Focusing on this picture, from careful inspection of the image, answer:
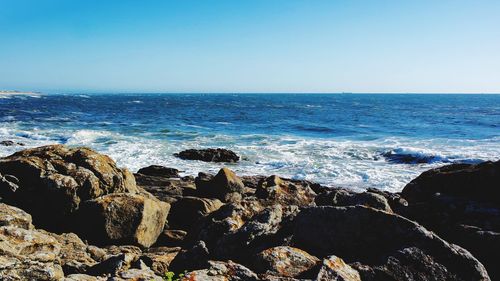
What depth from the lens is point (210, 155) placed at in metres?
26.9

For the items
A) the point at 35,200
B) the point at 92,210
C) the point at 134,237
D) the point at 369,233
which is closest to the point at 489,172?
the point at 369,233

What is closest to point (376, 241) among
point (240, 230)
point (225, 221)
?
point (240, 230)

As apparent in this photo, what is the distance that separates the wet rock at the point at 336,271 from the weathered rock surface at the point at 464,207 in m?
2.24

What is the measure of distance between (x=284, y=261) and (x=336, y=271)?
0.72 metres

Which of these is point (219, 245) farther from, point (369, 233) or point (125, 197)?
point (125, 197)

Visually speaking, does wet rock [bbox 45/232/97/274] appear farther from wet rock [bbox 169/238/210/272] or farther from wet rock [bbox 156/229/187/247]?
→ wet rock [bbox 156/229/187/247]

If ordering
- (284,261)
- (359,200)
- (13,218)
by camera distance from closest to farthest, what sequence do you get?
(284,261), (13,218), (359,200)

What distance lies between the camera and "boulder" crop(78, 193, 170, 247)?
899 centimetres

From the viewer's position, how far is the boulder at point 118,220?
8.99 metres

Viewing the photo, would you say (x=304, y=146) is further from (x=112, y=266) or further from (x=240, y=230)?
(x=112, y=266)

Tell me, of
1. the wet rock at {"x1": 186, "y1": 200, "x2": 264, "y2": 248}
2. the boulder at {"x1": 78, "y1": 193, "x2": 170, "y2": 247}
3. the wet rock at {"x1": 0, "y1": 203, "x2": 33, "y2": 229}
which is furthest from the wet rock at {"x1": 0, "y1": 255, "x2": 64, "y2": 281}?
the boulder at {"x1": 78, "y1": 193, "x2": 170, "y2": 247}

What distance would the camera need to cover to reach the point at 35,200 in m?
9.36

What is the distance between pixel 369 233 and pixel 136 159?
71.4 feet

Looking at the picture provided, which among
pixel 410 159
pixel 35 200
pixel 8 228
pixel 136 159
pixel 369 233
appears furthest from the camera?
pixel 410 159
